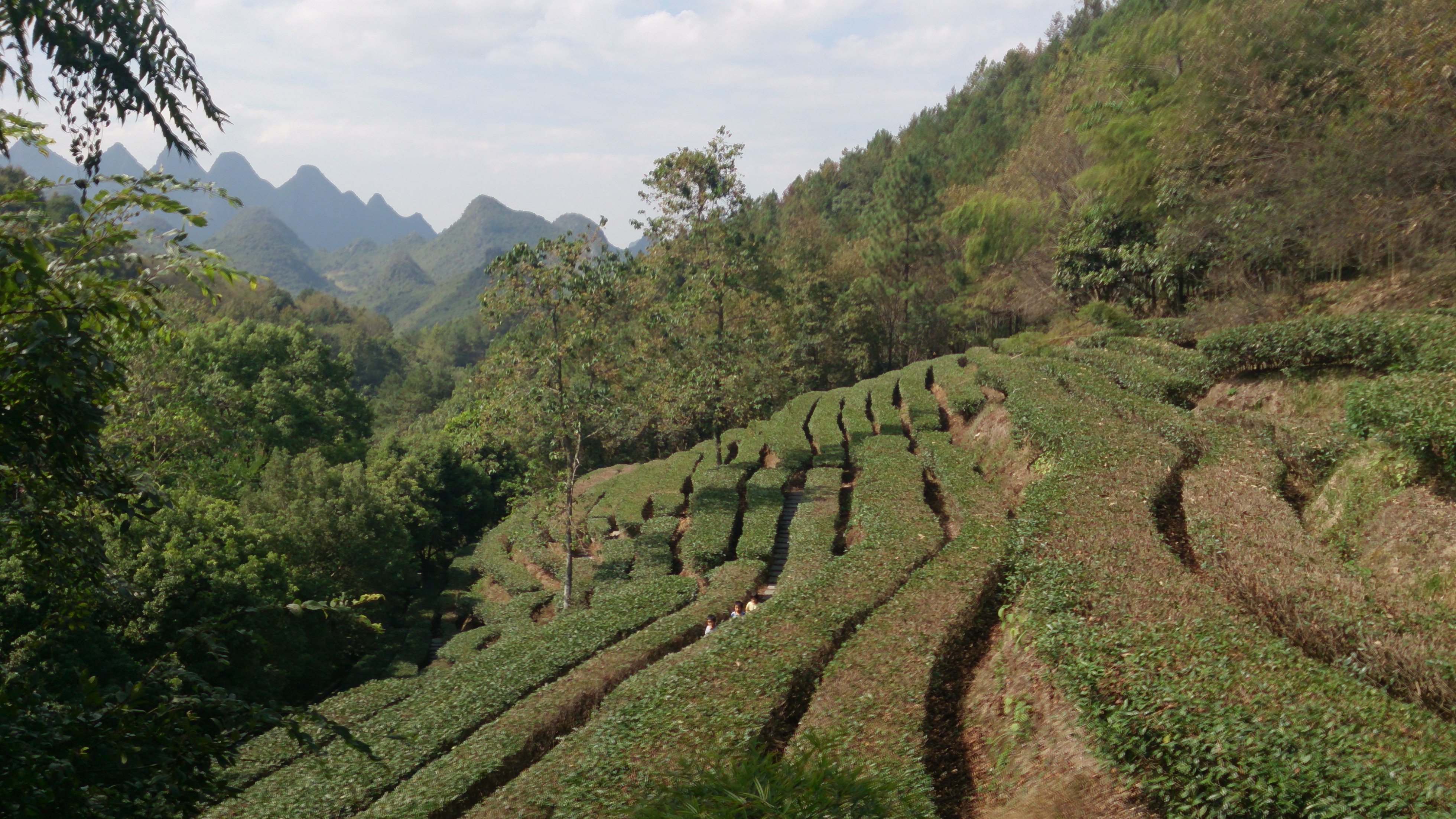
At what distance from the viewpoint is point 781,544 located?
21.2 meters

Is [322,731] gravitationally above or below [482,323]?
below

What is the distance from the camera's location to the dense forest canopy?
3.73m

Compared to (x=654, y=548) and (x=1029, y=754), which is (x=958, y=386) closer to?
(x=654, y=548)

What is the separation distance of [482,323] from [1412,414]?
24.8m

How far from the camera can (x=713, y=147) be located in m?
28.1

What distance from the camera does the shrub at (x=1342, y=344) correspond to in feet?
40.3

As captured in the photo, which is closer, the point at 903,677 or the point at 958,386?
the point at 903,677

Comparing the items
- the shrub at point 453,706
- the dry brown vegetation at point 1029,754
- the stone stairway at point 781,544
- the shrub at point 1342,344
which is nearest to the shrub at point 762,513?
the stone stairway at point 781,544

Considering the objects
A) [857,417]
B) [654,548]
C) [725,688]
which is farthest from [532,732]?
[857,417]

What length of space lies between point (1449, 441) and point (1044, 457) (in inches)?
283

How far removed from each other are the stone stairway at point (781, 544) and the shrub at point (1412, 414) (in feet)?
34.3

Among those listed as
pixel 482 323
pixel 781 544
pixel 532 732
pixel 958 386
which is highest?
pixel 482 323

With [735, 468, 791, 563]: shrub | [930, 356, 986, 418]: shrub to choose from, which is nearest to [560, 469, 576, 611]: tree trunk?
[735, 468, 791, 563]: shrub

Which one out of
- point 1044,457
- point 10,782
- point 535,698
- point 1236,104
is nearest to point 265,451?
point 535,698
